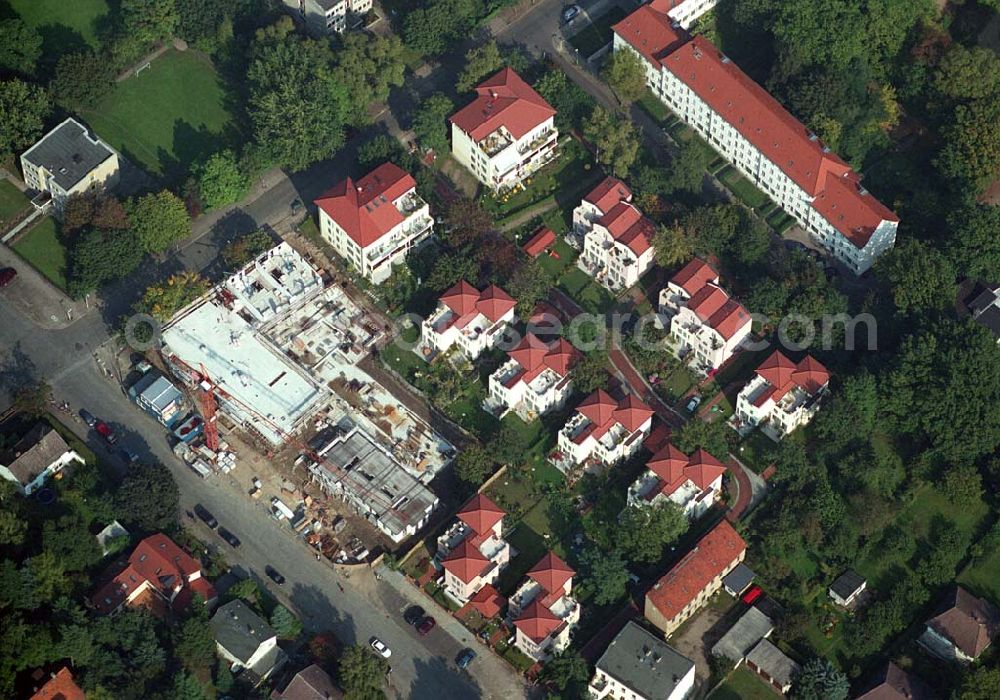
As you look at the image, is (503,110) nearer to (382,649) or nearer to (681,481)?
(681,481)

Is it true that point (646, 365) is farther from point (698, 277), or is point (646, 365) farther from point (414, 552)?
point (414, 552)

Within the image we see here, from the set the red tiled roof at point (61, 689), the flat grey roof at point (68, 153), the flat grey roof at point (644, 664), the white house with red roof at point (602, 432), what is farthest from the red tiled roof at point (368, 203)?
the red tiled roof at point (61, 689)

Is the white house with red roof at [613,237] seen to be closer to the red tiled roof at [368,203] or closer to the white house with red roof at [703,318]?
the white house with red roof at [703,318]

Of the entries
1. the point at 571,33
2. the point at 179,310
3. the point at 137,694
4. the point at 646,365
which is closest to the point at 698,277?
the point at 646,365

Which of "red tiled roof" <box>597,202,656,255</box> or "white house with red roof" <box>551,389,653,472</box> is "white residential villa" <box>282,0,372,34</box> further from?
"white house with red roof" <box>551,389,653,472</box>

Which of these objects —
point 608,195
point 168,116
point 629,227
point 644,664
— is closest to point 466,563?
point 644,664
